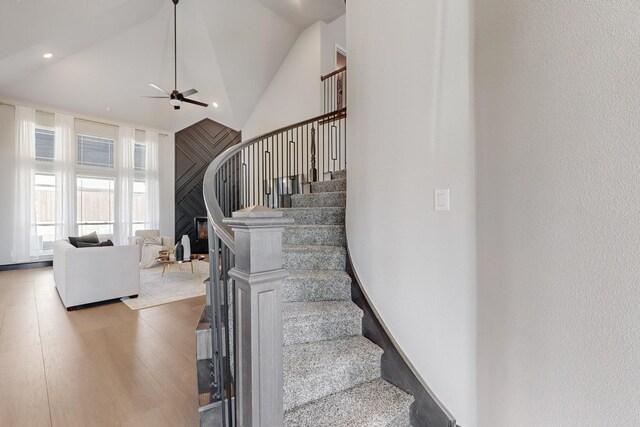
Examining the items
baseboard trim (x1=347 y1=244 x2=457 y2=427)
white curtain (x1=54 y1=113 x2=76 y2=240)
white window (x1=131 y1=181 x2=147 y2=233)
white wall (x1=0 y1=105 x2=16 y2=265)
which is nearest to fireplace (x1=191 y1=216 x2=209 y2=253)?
white window (x1=131 y1=181 x2=147 y2=233)

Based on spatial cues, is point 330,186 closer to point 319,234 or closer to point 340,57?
point 319,234

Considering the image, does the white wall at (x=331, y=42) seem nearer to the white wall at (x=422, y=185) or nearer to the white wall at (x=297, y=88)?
the white wall at (x=297, y=88)

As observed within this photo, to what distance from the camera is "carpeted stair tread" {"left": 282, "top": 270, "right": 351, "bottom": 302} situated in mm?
2102

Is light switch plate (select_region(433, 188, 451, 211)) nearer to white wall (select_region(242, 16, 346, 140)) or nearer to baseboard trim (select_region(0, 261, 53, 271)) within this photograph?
white wall (select_region(242, 16, 346, 140))

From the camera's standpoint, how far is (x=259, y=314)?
2.83 ft

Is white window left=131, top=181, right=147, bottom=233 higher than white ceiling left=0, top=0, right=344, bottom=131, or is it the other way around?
white ceiling left=0, top=0, right=344, bottom=131

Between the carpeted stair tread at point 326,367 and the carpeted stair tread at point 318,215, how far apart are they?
1.25m

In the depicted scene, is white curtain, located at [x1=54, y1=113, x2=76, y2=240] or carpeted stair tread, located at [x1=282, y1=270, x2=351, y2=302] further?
white curtain, located at [x1=54, y1=113, x2=76, y2=240]

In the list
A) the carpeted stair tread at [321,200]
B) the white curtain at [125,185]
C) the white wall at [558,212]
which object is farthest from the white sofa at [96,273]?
the white wall at [558,212]

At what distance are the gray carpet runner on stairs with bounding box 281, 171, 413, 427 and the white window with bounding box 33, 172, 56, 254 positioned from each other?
23.7 ft

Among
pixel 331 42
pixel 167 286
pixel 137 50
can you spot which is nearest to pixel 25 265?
pixel 167 286

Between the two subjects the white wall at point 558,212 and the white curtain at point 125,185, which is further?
the white curtain at point 125,185

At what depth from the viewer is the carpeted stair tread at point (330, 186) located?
10.7 feet

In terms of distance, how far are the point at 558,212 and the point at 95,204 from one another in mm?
9141
